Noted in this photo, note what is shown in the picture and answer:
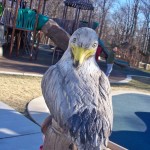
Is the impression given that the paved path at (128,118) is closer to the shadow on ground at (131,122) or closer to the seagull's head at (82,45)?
the shadow on ground at (131,122)

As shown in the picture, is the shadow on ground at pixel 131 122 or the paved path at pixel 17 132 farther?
the shadow on ground at pixel 131 122

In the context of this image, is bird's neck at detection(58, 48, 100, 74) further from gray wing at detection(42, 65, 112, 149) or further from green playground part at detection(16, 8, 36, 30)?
green playground part at detection(16, 8, 36, 30)

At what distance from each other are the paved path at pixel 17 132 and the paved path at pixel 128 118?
1.32ft

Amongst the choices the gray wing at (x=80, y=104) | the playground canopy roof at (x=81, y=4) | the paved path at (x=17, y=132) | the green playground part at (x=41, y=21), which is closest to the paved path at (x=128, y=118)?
the paved path at (x=17, y=132)

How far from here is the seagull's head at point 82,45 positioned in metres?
1.99

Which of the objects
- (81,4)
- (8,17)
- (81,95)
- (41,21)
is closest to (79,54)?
(81,95)

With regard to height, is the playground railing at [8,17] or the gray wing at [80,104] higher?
the playground railing at [8,17]

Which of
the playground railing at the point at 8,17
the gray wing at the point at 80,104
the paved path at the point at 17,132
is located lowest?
the paved path at the point at 17,132

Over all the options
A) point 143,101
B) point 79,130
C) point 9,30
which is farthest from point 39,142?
point 9,30

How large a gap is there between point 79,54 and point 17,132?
3541 millimetres

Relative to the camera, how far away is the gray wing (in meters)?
1.78

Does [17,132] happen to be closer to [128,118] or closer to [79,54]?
[79,54]

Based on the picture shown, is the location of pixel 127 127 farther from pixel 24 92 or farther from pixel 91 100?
pixel 91 100

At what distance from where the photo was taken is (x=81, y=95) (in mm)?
1932
